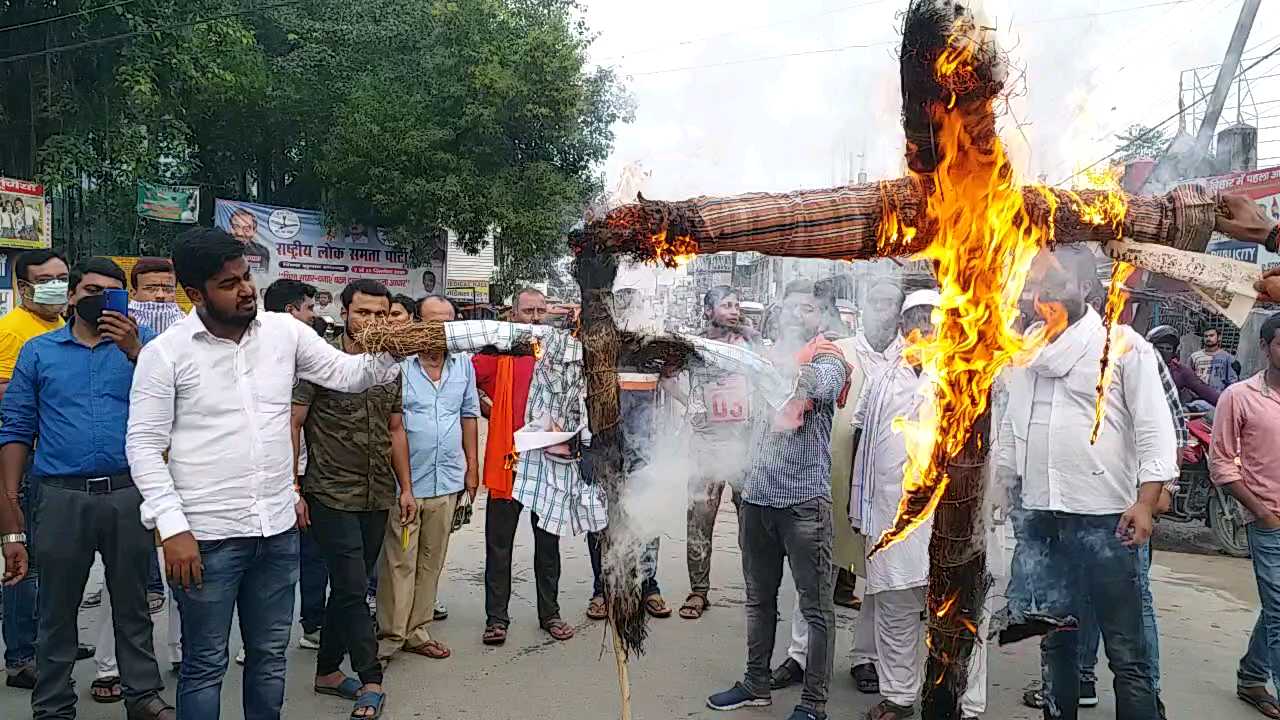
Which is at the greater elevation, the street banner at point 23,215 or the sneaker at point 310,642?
the street banner at point 23,215

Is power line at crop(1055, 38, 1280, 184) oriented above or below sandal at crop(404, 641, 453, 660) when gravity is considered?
above

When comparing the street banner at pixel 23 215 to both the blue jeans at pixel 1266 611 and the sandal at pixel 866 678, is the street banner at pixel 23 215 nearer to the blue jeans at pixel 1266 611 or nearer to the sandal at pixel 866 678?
the sandal at pixel 866 678

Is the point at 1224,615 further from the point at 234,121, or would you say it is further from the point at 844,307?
the point at 234,121

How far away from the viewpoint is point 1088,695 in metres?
4.74

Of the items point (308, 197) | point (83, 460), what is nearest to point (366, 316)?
point (83, 460)

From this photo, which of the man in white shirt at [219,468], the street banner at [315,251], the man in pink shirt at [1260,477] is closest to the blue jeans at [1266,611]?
the man in pink shirt at [1260,477]

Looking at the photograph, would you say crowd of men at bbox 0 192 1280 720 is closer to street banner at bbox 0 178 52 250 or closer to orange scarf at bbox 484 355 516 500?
orange scarf at bbox 484 355 516 500

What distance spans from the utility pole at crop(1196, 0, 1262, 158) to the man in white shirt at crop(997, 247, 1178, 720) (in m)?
0.82

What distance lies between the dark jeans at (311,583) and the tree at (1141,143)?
4.41 meters

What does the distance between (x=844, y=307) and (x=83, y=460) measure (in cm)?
434

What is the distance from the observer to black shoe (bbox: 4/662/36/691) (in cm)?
458

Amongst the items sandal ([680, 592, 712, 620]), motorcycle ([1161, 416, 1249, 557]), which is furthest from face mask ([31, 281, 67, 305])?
motorcycle ([1161, 416, 1249, 557])

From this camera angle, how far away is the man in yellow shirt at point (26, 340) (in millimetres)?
4609

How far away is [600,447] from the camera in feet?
8.65
